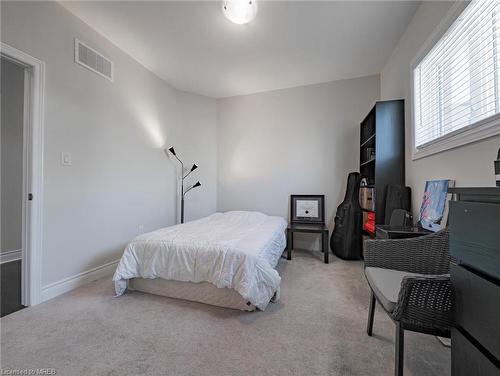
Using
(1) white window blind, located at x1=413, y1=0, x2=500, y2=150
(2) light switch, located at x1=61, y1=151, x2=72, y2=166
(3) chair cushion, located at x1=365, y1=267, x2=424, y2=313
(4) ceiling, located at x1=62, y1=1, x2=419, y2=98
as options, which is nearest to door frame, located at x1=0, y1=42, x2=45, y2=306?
(2) light switch, located at x1=61, y1=151, x2=72, y2=166

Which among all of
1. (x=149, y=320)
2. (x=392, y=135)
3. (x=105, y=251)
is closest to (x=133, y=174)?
(x=105, y=251)

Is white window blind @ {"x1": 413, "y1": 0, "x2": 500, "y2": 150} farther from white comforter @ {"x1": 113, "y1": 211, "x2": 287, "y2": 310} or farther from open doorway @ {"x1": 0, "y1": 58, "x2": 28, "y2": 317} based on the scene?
open doorway @ {"x1": 0, "y1": 58, "x2": 28, "y2": 317}

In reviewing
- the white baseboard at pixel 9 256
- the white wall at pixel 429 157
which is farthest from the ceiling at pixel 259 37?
the white baseboard at pixel 9 256

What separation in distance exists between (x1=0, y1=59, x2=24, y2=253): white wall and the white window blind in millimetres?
4565

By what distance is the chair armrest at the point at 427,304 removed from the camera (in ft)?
2.80

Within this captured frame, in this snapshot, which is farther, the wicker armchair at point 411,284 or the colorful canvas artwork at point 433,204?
the colorful canvas artwork at point 433,204

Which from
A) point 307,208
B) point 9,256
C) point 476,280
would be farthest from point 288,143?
point 9,256

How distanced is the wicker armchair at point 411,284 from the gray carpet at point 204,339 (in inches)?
10.4

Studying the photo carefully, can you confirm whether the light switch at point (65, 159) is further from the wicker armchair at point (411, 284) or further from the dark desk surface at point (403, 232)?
the dark desk surface at point (403, 232)

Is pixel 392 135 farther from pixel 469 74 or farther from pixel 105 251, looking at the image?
pixel 105 251

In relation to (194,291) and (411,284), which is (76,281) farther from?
(411,284)

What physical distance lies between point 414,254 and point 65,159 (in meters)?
2.97

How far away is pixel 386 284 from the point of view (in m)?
1.17

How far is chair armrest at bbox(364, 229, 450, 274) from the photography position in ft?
4.25
